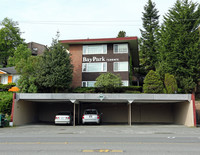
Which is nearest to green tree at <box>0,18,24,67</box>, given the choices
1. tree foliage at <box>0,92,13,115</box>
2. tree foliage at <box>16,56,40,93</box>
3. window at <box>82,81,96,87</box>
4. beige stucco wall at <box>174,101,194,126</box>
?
tree foliage at <box>16,56,40,93</box>

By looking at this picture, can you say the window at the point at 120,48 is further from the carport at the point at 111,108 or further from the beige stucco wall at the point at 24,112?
the beige stucco wall at the point at 24,112

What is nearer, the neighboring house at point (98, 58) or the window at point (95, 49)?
the neighboring house at point (98, 58)

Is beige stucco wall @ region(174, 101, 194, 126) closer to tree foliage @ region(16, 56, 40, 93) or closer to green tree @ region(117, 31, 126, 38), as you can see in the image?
tree foliage @ region(16, 56, 40, 93)

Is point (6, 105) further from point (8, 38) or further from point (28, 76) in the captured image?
point (8, 38)

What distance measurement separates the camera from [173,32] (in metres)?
33.6

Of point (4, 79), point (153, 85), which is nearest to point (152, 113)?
point (153, 85)

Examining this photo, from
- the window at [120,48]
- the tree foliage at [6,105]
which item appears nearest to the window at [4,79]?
the tree foliage at [6,105]

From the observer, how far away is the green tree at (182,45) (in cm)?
3159

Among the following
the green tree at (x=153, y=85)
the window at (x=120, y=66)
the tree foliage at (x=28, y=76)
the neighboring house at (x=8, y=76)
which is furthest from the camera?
the neighboring house at (x=8, y=76)

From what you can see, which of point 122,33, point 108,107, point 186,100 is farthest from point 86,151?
point 122,33

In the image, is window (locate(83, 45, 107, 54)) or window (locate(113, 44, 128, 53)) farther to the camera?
window (locate(83, 45, 107, 54))

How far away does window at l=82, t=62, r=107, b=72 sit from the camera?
105 ft

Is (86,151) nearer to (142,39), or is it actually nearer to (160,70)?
(160,70)

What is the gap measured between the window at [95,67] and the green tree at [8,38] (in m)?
27.9
